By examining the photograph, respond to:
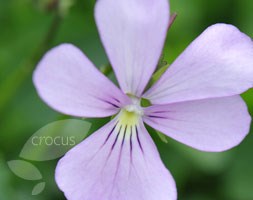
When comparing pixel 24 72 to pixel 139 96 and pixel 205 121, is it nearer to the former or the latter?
pixel 139 96

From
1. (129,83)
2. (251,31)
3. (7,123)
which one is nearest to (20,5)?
(7,123)

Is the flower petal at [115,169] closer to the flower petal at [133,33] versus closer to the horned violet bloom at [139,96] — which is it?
the horned violet bloom at [139,96]

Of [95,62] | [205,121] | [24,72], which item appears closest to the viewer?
[205,121]

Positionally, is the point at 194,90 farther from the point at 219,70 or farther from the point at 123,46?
the point at 123,46

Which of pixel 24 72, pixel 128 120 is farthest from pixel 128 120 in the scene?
pixel 24 72

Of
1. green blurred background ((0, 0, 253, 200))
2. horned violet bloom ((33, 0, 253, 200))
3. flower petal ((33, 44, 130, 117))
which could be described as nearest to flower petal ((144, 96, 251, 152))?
horned violet bloom ((33, 0, 253, 200))

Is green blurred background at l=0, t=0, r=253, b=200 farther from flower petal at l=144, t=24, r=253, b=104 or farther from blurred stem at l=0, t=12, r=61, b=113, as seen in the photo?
flower petal at l=144, t=24, r=253, b=104
